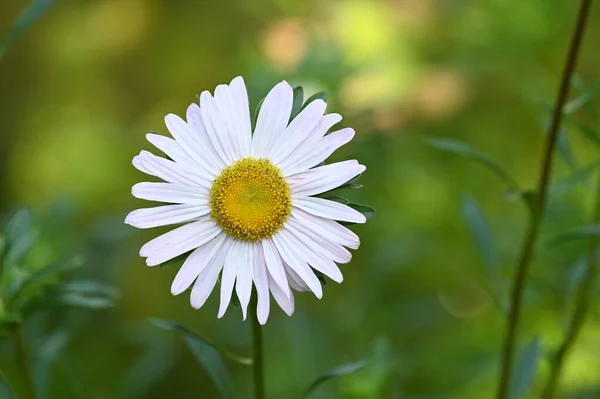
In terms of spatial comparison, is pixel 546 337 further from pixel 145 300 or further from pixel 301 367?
pixel 145 300

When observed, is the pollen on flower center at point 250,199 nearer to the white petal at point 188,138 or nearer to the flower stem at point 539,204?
the white petal at point 188,138

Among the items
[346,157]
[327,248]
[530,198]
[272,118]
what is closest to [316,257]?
[327,248]

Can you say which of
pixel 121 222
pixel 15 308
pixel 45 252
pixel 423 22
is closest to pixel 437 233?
pixel 423 22

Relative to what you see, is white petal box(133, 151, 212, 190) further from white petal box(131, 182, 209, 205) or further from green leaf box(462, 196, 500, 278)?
green leaf box(462, 196, 500, 278)

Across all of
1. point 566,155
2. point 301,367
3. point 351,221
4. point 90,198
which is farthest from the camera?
point 90,198

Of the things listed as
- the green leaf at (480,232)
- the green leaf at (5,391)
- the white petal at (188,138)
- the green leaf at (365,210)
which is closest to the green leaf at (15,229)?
the green leaf at (5,391)

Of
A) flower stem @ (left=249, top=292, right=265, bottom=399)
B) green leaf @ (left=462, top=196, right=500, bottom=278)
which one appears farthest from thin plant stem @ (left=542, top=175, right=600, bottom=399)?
flower stem @ (left=249, top=292, right=265, bottom=399)

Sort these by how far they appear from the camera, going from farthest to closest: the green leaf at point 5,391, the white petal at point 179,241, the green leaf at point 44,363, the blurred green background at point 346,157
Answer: the blurred green background at point 346,157 → the green leaf at point 44,363 → the green leaf at point 5,391 → the white petal at point 179,241
